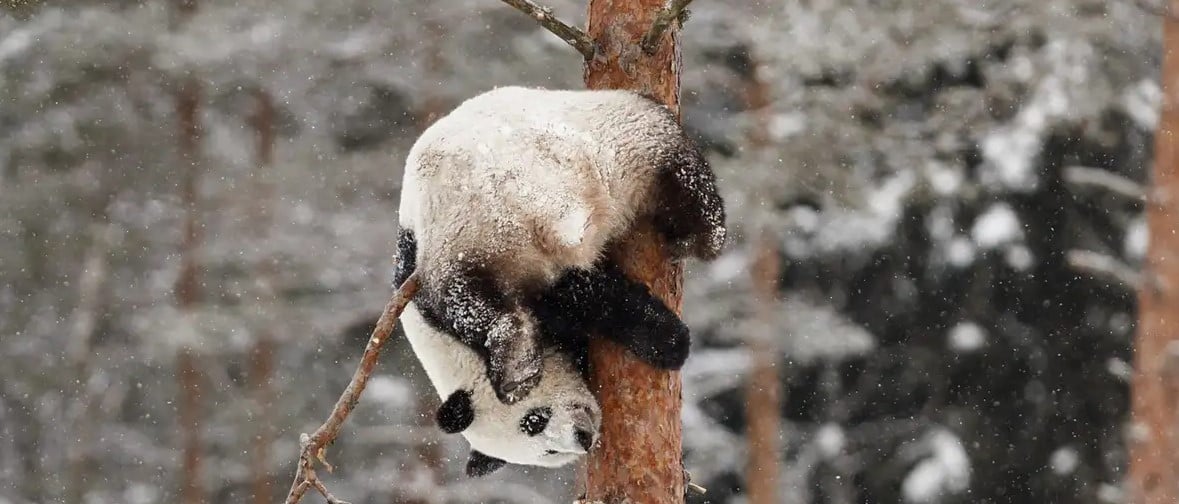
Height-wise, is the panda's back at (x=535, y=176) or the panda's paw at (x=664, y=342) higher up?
the panda's back at (x=535, y=176)

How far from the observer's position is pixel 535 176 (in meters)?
3.12

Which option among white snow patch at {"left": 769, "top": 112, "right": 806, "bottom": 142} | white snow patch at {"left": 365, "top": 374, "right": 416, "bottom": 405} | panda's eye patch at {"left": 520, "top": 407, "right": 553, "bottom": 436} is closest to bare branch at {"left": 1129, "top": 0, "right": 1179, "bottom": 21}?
white snow patch at {"left": 769, "top": 112, "right": 806, "bottom": 142}

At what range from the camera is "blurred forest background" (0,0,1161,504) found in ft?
33.7

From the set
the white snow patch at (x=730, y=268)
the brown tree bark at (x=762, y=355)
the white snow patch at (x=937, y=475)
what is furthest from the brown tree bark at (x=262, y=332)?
the white snow patch at (x=937, y=475)

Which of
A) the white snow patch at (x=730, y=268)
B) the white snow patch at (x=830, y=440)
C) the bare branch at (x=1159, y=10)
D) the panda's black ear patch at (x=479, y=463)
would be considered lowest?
the white snow patch at (x=830, y=440)

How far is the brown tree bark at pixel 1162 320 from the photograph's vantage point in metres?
8.37

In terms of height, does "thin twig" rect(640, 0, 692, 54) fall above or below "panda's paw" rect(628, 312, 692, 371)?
above

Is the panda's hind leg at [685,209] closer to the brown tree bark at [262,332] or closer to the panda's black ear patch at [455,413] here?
the panda's black ear patch at [455,413]

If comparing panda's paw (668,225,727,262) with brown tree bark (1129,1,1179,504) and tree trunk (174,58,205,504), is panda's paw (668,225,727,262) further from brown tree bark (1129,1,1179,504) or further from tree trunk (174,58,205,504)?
tree trunk (174,58,205,504)

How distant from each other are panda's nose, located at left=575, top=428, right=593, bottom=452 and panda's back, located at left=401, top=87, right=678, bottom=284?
17.7 inches

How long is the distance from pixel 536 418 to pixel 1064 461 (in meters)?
12.0

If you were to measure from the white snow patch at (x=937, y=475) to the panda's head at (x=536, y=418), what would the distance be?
1111cm

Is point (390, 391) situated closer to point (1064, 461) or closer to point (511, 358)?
point (1064, 461)

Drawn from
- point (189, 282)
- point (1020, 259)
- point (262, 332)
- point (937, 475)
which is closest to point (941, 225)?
point (1020, 259)
